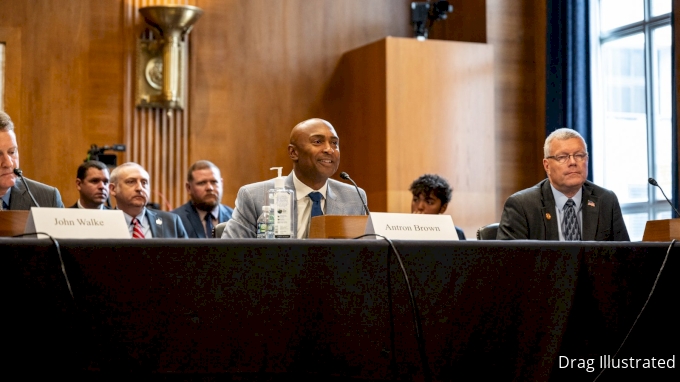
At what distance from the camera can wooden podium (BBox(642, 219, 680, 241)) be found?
2979 mm

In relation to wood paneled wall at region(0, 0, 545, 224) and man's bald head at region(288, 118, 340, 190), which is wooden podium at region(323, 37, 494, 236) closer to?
wood paneled wall at region(0, 0, 545, 224)

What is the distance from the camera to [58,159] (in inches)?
255

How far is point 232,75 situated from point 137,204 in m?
2.19

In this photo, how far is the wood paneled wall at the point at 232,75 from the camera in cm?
647

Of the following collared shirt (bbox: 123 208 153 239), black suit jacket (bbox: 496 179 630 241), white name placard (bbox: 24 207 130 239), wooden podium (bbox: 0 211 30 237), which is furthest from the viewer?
collared shirt (bbox: 123 208 153 239)

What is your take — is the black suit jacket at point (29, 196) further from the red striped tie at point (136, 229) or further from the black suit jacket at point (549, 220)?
the black suit jacket at point (549, 220)

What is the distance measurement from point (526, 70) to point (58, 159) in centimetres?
351

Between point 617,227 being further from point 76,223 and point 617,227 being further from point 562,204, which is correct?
point 76,223

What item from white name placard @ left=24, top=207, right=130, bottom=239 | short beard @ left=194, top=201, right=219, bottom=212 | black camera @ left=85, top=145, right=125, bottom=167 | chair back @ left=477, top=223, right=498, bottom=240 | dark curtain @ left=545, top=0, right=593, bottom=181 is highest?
dark curtain @ left=545, top=0, right=593, bottom=181

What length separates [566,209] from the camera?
A: 367 cm

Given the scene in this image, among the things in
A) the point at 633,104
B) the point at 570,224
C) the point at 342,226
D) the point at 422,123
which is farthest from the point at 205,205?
the point at 633,104

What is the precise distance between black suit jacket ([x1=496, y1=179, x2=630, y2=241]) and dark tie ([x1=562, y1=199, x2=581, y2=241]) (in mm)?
29

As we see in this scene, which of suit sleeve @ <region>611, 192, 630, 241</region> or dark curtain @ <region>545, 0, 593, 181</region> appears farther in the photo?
dark curtain @ <region>545, 0, 593, 181</region>

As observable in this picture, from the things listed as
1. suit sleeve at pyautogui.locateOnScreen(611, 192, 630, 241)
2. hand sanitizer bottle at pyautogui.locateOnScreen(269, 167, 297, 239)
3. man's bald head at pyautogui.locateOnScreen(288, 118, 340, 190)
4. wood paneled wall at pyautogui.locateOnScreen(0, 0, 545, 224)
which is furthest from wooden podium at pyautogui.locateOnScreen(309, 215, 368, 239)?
wood paneled wall at pyautogui.locateOnScreen(0, 0, 545, 224)
